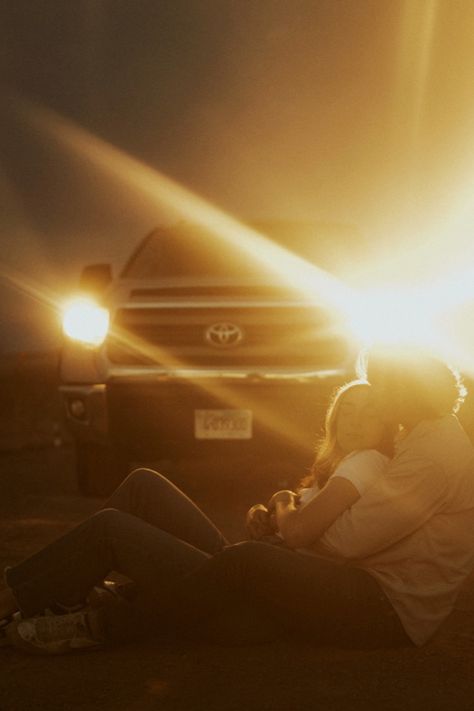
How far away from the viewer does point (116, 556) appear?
4895 mm

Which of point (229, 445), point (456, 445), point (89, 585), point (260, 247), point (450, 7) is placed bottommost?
point (89, 585)

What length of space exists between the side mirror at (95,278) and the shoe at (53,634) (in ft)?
16.6

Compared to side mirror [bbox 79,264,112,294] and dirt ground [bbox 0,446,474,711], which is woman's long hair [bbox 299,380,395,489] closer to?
dirt ground [bbox 0,446,474,711]

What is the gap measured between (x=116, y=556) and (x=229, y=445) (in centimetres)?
408

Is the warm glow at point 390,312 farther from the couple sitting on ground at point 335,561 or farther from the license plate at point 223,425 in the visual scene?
the couple sitting on ground at point 335,561

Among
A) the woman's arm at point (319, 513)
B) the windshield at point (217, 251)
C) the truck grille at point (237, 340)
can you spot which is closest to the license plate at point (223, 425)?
the truck grille at point (237, 340)

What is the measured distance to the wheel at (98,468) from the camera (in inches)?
376

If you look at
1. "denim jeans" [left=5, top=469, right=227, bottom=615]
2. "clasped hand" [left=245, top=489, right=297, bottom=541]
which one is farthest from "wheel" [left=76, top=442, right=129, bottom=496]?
"denim jeans" [left=5, top=469, right=227, bottom=615]

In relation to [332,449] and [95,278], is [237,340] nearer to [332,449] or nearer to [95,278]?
[95,278]

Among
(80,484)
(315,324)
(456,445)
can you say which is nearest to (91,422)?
(80,484)

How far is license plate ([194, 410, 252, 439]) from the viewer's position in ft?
29.2

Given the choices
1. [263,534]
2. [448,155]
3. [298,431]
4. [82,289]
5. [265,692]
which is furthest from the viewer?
[448,155]

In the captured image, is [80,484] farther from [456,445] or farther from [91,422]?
[456,445]

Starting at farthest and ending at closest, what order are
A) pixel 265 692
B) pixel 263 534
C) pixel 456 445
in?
pixel 263 534, pixel 456 445, pixel 265 692
